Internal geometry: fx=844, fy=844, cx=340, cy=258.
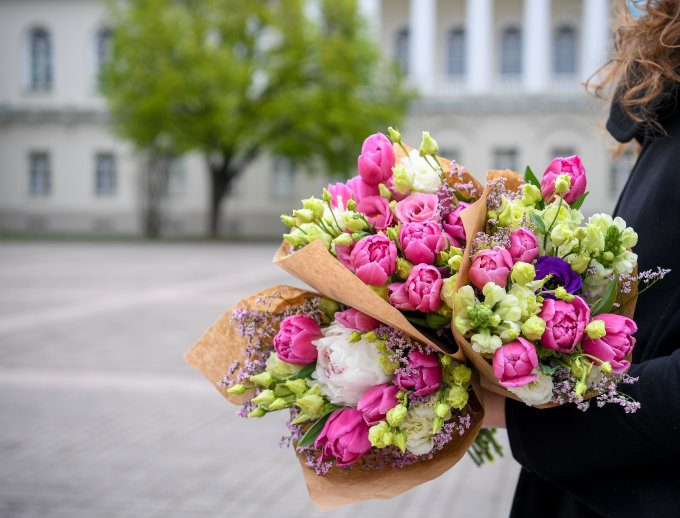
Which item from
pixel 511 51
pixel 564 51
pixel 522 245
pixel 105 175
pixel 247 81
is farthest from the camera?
pixel 511 51

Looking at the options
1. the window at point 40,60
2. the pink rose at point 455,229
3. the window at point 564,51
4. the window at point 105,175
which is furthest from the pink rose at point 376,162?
the window at point 40,60

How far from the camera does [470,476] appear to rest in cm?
529

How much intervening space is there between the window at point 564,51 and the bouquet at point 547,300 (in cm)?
4628

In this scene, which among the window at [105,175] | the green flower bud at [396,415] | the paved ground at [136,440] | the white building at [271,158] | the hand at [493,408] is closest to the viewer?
the green flower bud at [396,415]

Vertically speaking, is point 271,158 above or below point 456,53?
below

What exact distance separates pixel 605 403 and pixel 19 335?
9.56 meters

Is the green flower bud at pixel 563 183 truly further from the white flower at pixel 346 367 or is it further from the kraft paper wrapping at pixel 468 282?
the white flower at pixel 346 367

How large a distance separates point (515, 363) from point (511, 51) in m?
47.4

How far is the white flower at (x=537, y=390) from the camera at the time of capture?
1.35 meters

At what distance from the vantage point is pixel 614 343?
53.4 inches

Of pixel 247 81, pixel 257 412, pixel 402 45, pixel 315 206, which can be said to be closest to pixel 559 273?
pixel 315 206

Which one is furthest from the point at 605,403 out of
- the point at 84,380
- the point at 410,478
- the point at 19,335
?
the point at 19,335

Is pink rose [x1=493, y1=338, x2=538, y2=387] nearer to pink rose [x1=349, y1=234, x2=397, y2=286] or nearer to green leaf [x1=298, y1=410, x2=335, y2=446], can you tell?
pink rose [x1=349, y1=234, x2=397, y2=286]

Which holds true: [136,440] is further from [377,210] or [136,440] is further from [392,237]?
[392,237]
